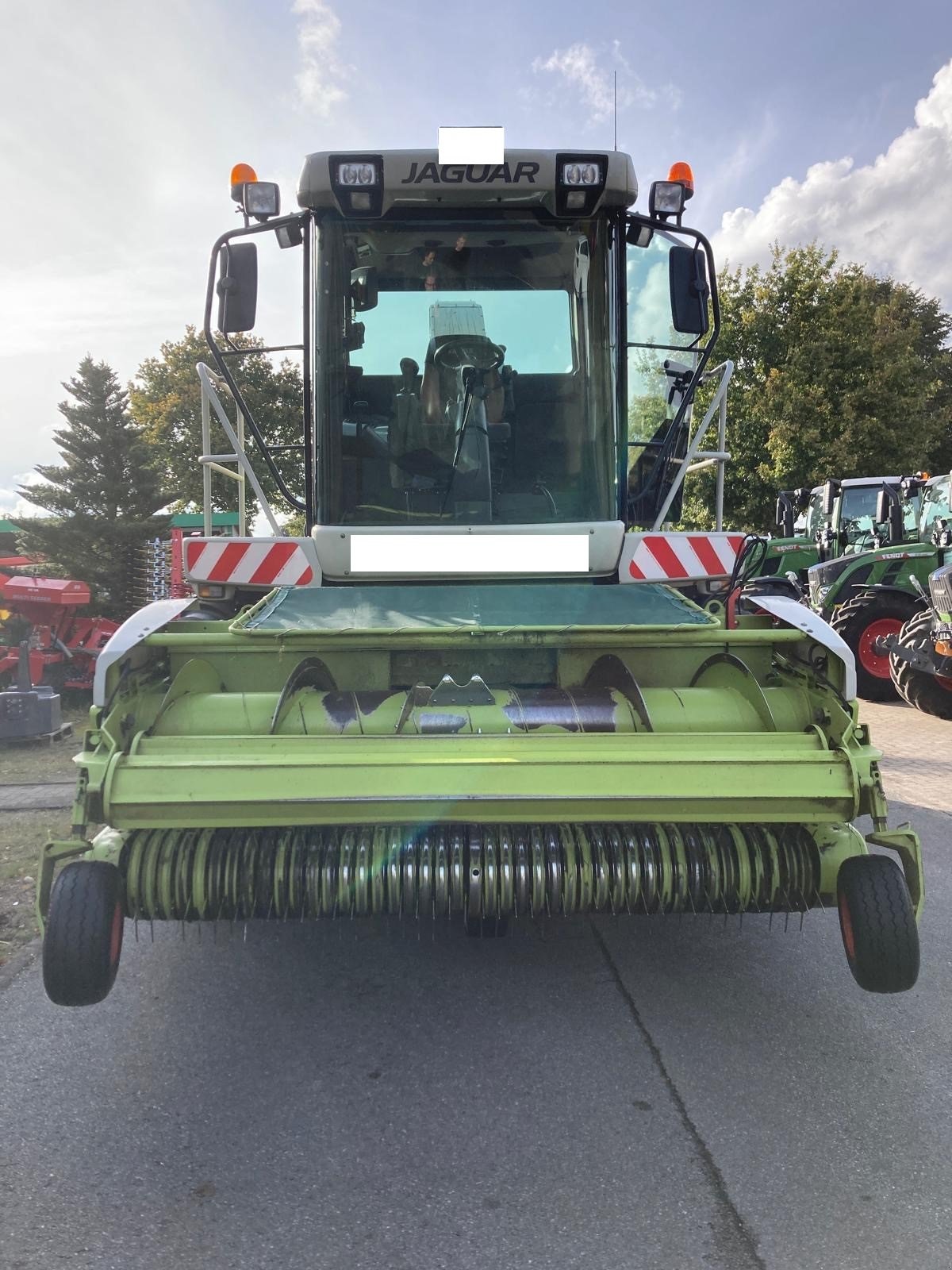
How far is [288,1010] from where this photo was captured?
2.96 metres

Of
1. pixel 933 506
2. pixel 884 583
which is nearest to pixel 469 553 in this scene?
pixel 884 583

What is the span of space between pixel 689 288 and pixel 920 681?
591cm

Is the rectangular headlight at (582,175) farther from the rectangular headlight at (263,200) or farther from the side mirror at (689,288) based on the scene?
the rectangular headlight at (263,200)

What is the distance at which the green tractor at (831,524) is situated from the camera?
1243 cm

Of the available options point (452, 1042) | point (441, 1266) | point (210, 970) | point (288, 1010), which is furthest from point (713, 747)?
point (210, 970)

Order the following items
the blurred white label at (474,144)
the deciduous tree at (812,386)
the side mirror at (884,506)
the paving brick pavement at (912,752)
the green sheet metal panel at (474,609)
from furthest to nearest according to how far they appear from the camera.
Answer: the deciduous tree at (812,386)
the side mirror at (884,506)
the paving brick pavement at (912,752)
the blurred white label at (474,144)
the green sheet metal panel at (474,609)

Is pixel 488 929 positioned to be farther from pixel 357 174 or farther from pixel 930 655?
pixel 930 655

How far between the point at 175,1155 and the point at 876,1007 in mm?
2254

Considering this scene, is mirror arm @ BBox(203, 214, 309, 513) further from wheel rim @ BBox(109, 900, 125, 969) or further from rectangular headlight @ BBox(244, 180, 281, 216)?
wheel rim @ BBox(109, 900, 125, 969)

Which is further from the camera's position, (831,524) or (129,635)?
(831,524)

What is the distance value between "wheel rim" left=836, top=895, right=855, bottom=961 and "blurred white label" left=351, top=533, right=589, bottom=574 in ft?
5.58

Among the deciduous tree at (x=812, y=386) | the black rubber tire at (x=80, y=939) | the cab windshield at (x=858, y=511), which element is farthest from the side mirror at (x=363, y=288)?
the deciduous tree at (x=812, y=386)

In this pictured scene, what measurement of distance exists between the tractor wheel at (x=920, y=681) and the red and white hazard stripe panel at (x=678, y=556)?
502cm

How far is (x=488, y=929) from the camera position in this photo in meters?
3.34
